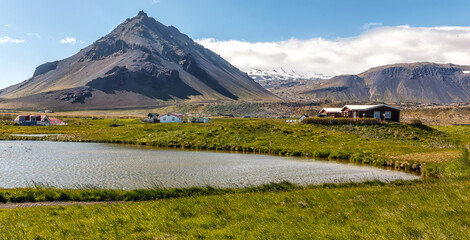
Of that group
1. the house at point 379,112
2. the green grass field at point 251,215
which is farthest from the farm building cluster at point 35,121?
the green grass field at point 251,215

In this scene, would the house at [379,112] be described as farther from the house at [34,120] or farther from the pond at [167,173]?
the house at [34,120]

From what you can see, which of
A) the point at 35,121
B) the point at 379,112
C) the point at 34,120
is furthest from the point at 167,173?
the point at 34,120

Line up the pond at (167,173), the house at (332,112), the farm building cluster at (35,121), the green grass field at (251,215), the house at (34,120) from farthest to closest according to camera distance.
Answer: the house at (34,120) < the farm building cluster at (35,121) < the house at (332,112) < the pond at (167,173) < the green grass field at (251,215)

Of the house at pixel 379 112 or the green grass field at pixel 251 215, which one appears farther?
the house at pixel 379 112

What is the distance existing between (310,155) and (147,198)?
34.7 metres

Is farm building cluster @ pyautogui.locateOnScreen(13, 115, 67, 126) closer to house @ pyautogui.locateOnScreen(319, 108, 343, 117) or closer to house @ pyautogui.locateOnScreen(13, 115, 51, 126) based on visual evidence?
house @ pyautogui.locateOnScreen(13, 115, 51, 126)

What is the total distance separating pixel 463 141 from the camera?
60.8 m

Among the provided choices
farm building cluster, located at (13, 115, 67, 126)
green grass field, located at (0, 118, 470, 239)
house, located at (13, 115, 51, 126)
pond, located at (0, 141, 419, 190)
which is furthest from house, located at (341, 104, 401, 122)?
house, located at (13, 115, 51, 126)

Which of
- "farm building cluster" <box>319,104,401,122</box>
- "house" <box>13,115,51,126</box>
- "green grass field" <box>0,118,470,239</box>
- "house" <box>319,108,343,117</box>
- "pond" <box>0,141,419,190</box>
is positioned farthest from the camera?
"house" <box>13,115,51,126</box>

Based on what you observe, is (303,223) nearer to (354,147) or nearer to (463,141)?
(354,147)

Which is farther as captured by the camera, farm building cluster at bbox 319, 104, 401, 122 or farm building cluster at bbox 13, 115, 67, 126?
farm building cluster at bbox 13, 115, 67, 126

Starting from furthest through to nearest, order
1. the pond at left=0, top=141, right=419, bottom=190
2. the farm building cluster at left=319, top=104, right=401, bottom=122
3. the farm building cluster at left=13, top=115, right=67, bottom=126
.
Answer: the farm building cluster at left=13, top=115, right=67, bottom=126, the farm building cluster at left=319, top=104, right=401, bottom=122, the pond at left=0, top=141, right=419, bottom=190

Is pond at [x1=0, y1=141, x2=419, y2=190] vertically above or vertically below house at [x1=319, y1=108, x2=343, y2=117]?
below

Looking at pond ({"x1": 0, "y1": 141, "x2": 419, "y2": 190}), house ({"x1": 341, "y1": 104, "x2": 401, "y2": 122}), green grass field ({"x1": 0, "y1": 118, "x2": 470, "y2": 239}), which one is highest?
house ({"x1": 341, "y1": 104, "x2": 401, "y2": 122})
